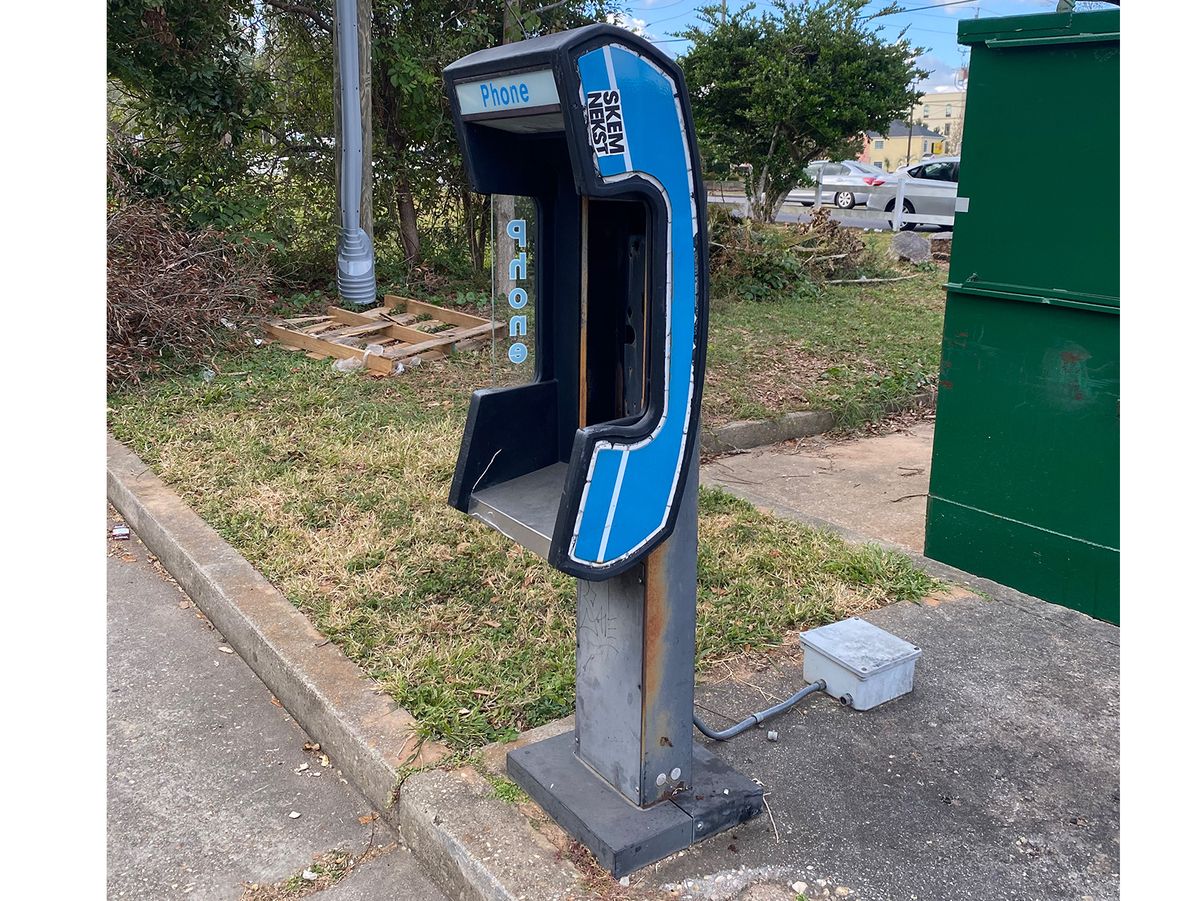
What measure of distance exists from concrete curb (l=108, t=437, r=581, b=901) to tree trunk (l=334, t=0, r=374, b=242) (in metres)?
5.23

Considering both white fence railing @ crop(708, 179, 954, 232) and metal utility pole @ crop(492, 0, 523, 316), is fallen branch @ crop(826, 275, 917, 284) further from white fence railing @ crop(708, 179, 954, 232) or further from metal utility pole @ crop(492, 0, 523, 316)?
metal utility pole @ crop(492, 0, 523, 316)

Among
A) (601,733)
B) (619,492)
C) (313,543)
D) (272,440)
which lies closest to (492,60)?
(619,492)

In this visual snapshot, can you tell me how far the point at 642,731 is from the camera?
232 cm

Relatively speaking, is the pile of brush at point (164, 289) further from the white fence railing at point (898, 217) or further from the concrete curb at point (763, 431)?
the white fence railing at point (898, 217)

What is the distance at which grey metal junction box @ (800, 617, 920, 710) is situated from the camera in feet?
9.68

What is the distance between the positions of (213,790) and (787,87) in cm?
1394

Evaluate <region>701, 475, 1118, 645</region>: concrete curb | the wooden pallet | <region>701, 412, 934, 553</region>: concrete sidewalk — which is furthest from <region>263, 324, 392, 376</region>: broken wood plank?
<region>701, 475, 1118, 645</region>: concrete curb

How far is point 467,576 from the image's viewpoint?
3.92 meters

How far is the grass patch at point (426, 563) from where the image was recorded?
3199 mm

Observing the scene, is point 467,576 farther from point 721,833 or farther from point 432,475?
point 721,833

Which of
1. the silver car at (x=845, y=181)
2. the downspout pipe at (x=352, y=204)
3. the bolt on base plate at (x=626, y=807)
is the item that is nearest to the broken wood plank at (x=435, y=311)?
the downspout pipe at (x=352, y=204)

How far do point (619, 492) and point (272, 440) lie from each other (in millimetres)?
3987

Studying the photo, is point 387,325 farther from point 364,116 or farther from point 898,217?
point 898,217

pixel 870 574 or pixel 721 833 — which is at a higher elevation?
pixel 870 574
